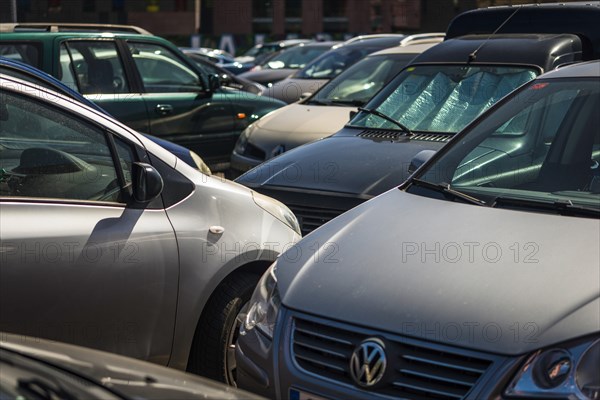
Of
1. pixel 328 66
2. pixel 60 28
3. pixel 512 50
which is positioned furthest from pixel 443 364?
pixel 328 66

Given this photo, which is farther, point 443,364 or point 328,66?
point 328,66

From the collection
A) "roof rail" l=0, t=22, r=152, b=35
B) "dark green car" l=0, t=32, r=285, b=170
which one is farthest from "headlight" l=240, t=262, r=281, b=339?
"roof rail" l=0, t=22, r=152, b=35

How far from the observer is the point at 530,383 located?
10.4 feet

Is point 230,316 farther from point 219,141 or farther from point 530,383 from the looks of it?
point 219,141

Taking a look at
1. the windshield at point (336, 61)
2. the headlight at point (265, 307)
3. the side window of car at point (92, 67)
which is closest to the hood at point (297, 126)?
the side window of car at point (92, 67)

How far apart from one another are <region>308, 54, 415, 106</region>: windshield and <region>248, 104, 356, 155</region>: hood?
0.36m

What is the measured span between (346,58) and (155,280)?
9.92 m

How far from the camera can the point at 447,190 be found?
4.52 meters

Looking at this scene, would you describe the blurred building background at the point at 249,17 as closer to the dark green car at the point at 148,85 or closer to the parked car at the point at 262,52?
the parked car at the point at 262,52

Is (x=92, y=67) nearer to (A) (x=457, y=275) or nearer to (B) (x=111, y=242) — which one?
(B) (x=111, y=242)

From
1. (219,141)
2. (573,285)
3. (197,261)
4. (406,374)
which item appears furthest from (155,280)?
(219,141)

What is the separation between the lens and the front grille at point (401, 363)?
3311mm

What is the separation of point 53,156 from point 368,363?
1.83 meters

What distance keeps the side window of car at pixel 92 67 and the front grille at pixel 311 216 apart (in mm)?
4231
